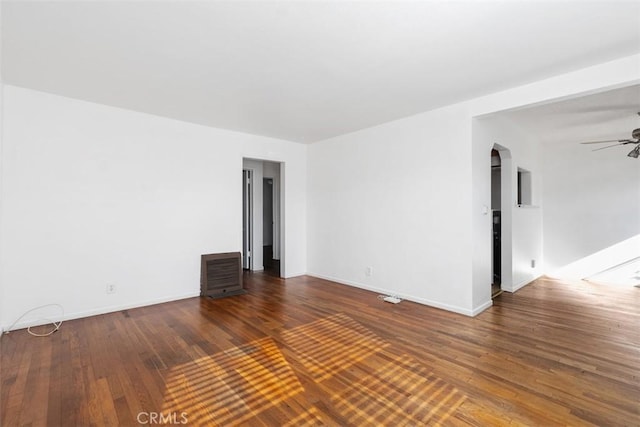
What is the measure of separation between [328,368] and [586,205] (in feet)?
20.9

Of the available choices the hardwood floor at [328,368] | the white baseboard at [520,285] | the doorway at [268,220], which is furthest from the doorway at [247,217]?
the white baseboard at [520,285]

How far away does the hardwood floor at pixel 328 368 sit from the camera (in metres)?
1.83

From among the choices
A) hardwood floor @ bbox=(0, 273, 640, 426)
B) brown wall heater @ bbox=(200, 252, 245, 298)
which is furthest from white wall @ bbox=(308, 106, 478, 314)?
brown wall heater @ bbox=(200, 252, 245, 298)

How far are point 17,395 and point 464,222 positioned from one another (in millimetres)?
4400

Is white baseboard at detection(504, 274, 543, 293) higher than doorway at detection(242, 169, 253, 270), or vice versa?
doorway at detection(242, 169, 253, 270)

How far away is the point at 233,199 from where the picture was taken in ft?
15.9

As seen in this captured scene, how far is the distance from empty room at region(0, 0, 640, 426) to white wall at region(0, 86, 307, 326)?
0.02 meters

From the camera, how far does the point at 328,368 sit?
2361mm

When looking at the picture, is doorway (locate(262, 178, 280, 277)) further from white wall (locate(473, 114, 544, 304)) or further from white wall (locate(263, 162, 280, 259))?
white wall (locate(473, 114, 544, 304))

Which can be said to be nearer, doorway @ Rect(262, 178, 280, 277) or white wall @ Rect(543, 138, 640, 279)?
white wall @ Rect(543, 138, 640, 279)

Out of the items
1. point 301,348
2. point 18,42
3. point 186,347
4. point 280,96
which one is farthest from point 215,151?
point 301,348

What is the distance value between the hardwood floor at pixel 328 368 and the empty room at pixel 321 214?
0.02 m

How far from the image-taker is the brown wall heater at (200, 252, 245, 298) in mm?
4410

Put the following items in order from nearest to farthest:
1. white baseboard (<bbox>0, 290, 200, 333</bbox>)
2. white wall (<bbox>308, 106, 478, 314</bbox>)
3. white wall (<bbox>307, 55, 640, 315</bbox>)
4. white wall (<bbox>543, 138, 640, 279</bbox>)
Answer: white baseboard (<bbox>0, 290, 200, 333</bbox>) < white wall (<bbox>307, 55, 640, 315</bbox>) < white wall (<bbox>308, 106, 478, 314</bbox>) < white wall (<bbox>543, 138, 640, 279</bbox>)
